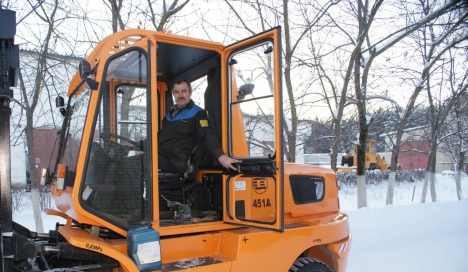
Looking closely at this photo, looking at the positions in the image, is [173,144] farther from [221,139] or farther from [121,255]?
[121,255]

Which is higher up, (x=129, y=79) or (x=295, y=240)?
(x=129, y=79)

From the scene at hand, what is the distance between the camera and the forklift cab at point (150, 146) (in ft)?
10.5

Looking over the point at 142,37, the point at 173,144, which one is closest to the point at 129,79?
the point at 142,37

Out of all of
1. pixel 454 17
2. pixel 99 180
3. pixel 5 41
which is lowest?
pixel 99 180

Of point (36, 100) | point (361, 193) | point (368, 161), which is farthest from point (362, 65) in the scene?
point (368, 161)

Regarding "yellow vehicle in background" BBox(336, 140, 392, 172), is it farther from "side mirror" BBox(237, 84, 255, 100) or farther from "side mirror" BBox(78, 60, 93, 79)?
"side mirror" BBox(78, 60, 93, 79)

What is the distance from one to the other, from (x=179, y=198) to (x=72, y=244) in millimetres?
1244

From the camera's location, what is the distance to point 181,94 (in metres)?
4.15

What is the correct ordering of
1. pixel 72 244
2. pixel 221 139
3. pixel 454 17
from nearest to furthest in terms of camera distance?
1. pixel 72 244
2. pixel 221 139
3. pixel 454 17

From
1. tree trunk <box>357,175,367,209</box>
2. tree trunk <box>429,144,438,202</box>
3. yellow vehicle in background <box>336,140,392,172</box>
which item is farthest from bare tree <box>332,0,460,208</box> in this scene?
yellow vehicle in background <box>336,140,392,172</box>

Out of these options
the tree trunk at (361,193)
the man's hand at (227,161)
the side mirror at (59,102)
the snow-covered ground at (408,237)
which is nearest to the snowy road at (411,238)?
the snow-covered ground at (408,237)

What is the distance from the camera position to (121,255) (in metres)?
2.97

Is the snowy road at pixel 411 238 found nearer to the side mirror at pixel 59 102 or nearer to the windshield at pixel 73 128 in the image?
the windshield at pixel 73 128

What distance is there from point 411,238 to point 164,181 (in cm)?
667
